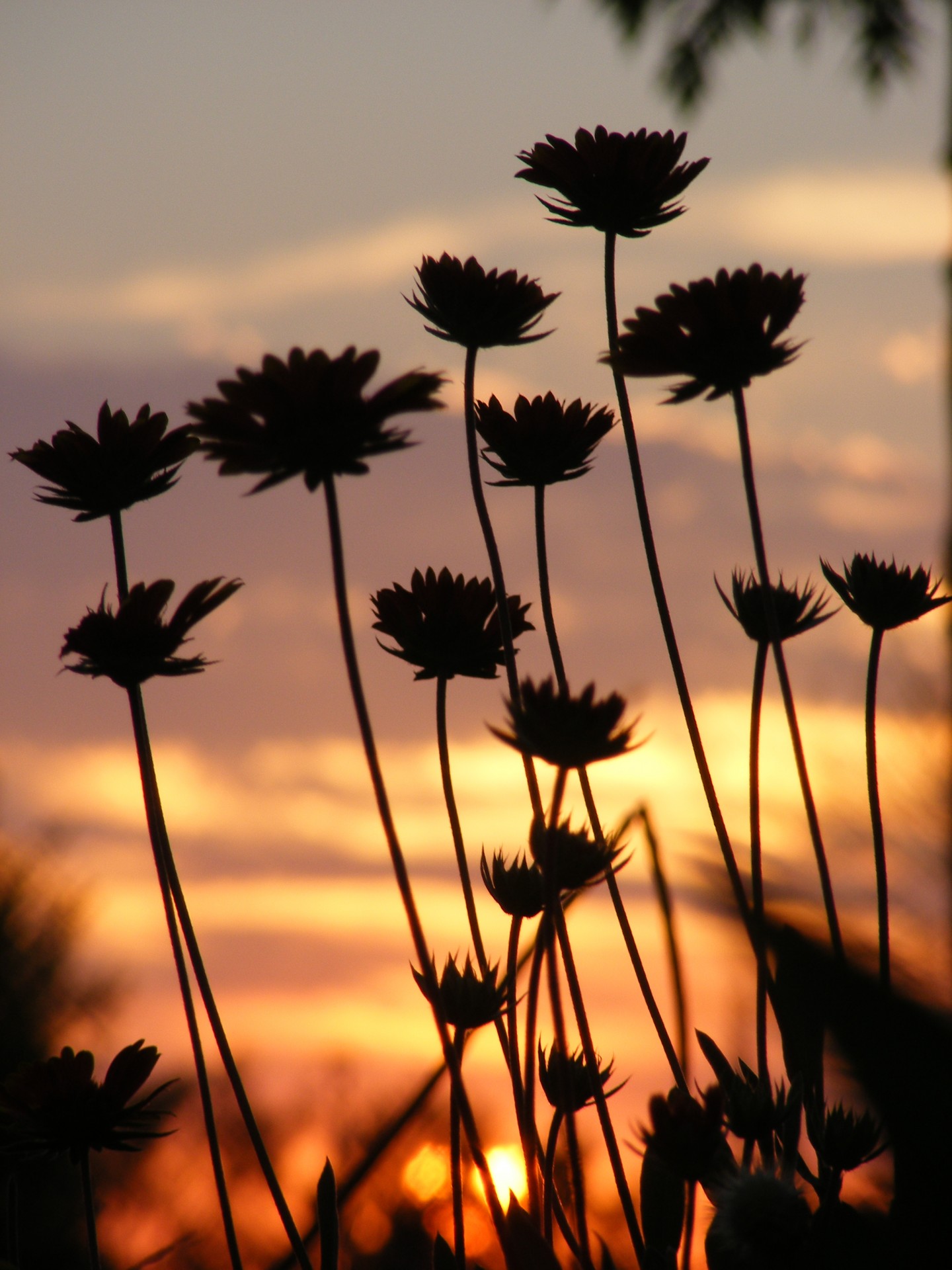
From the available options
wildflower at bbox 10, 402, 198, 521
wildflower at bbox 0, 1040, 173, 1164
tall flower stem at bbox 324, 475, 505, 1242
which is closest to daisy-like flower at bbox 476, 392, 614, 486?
wildflower at bbox 10, 402, 198, 521

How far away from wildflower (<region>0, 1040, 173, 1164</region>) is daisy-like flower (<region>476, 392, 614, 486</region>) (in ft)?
1.62

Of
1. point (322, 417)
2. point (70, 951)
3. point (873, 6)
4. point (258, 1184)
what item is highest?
point (873, 6)

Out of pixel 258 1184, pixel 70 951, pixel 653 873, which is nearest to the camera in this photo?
pixel 653 873

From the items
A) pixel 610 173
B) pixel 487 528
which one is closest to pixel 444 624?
pixel 487 528

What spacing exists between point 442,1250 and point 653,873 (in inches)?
11.9

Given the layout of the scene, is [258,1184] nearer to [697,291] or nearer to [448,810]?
[448,810]

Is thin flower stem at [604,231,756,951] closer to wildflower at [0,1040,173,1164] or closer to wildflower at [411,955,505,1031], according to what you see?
wildflower at [411,955,505,1031]

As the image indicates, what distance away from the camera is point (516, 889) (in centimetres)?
82

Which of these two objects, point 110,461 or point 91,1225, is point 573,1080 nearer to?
point 91,1225

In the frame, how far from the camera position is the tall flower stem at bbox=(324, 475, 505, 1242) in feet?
1.77

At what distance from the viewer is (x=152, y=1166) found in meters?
7.17

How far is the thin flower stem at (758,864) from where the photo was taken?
0.67 metres

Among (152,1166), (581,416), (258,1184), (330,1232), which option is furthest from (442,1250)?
(152,1166)

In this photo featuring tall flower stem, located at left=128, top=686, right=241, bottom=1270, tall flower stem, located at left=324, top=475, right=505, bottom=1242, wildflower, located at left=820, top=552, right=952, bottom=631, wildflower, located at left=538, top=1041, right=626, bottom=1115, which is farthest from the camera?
wildflower, located at left=820, top=552, right=952, bottom=631
